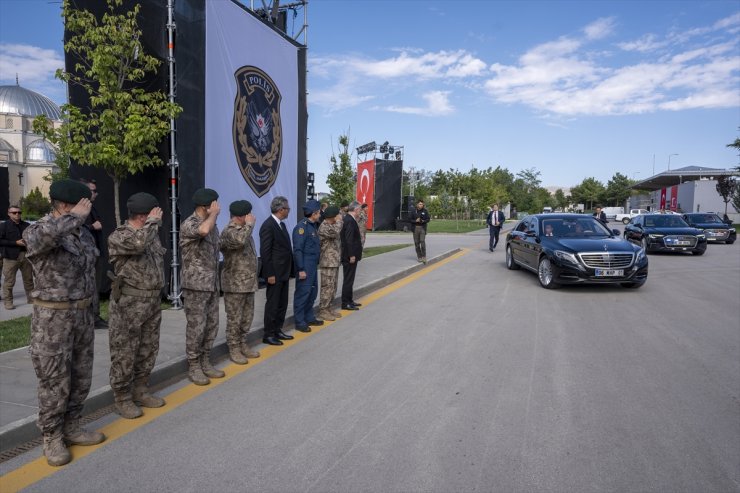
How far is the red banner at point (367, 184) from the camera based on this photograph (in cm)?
3569

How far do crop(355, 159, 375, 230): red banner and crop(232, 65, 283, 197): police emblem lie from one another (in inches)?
975

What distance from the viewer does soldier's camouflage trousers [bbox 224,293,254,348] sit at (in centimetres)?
557

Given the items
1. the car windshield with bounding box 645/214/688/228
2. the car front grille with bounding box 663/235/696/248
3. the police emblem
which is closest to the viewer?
the police emblem

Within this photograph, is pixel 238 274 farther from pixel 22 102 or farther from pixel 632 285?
pixel 22 102

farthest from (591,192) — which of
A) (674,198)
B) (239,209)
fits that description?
(239,209)

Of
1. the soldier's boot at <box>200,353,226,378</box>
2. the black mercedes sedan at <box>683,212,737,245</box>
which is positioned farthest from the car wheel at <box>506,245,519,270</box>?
the black mercedes sedan at <box>683,212,737,245</box>

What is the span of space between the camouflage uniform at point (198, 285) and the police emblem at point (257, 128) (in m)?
4.66

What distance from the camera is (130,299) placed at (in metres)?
4.07

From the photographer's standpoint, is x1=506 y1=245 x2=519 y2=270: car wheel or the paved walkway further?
x1=506 y1=245 x2=519 y2=270: car wheel

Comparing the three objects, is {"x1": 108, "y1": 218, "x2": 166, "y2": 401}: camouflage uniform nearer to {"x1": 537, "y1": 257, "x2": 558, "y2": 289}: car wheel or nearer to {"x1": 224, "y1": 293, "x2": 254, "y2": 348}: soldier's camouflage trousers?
{"x1": 224, "y1": 293, "x2": 254, "y2": 348}: soldier's camouflage trousers

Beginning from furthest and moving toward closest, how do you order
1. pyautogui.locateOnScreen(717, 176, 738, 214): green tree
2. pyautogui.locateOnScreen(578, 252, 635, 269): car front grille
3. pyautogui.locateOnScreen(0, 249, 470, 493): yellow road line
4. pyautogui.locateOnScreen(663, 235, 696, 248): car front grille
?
1. pyautogui.locateOnScreen(717, 176, 738, 214): green tree
2. pyautogui.locateOnScreen(663, 235, 696, 248): car front grille
3. pyautogui.locateOnScreen(578, 252, 635, 269): car front grille
4. pyautogui.locateOnScreen(0, 249, 470, 493): yellow road line

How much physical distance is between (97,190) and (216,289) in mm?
4538

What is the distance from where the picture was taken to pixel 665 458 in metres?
3.40

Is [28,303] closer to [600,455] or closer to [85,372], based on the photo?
[85,372]
